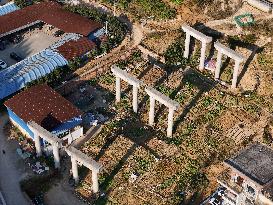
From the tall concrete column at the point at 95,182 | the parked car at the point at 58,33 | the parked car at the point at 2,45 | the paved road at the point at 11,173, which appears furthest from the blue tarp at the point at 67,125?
the parked car at the point at 2,45

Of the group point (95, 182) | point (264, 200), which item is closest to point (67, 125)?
point (95, 182)

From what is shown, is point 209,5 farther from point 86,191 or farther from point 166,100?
point 86,191

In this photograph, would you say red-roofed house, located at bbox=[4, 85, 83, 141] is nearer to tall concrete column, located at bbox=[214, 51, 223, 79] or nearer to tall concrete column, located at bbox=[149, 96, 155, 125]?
tall concrete column, located at bbox=[149, 96, 155, 125]

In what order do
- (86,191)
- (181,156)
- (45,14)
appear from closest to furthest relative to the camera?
(86,191) < (181,156) < (45,14)

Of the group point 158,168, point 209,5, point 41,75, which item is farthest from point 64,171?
point 209,5

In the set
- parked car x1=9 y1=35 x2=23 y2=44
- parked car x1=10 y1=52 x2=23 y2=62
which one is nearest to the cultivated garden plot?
parked car x1=10 y1=52 x2=23 y2=62

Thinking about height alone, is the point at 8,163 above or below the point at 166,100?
below

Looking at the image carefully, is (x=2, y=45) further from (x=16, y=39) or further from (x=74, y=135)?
(x=74, y=135)
